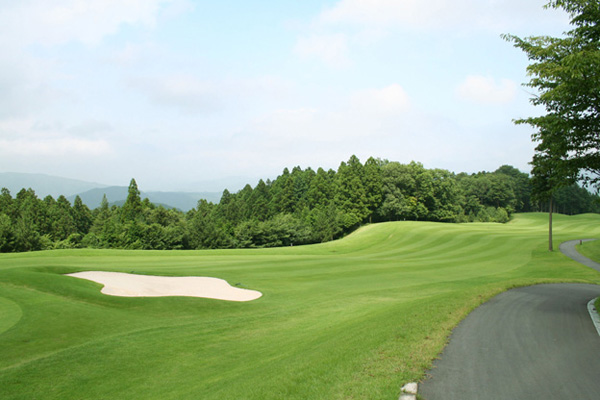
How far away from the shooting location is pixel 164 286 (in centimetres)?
1777

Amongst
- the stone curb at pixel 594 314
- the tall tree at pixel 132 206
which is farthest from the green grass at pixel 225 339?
the tall tree at pixel 132 206

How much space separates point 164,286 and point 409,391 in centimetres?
1515

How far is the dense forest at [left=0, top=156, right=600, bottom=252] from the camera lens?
62281mm

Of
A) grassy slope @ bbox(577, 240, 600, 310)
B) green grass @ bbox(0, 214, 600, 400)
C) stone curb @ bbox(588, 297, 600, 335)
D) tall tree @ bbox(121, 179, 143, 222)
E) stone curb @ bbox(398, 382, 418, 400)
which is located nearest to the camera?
stone curb @ bbox(398, 382, 418, 400)

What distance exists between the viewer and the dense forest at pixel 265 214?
62281mm

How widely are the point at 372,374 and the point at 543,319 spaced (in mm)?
6699

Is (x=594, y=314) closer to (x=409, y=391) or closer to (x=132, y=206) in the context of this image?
(x=409, y=391)

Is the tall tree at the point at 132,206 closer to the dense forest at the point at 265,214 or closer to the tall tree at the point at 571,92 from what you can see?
the dense forest at the point at 265,214

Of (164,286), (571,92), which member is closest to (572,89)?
A: (571,92)

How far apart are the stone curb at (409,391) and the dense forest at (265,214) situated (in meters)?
60.0

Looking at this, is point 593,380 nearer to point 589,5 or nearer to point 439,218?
point 589,5

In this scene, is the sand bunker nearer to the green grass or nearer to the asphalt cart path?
the green grass

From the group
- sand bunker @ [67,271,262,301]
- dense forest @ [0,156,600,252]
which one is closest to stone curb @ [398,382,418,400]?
sand bunker @ [67,271,262,301]

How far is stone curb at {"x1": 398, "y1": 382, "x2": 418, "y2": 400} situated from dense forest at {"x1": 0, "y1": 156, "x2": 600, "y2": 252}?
60.0 m
